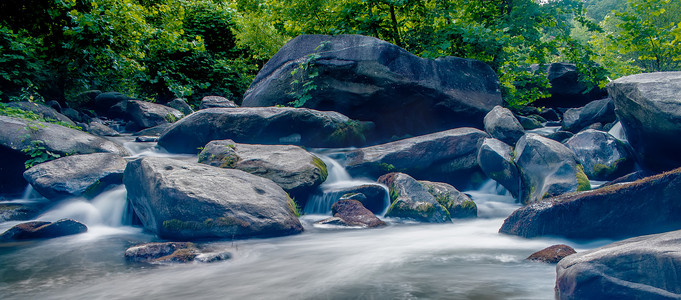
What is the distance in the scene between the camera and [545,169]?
6875mm

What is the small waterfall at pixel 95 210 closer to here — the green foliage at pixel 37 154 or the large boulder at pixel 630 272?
the green foliage at pixel 37 154

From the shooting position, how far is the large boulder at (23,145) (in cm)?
768

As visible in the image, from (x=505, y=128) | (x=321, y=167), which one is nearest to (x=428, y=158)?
(x=505, y=128)

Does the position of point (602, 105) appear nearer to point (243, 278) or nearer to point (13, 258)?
point (243, 278)

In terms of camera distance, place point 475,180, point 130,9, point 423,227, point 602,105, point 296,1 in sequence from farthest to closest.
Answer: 1. point 296,1
2. point 130,9
3. point 602,105
4. point 475,180
5. point 423,227

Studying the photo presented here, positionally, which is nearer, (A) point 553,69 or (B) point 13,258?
(B) point 13,258

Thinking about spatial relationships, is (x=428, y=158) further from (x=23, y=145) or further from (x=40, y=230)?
(x=23, y=145)

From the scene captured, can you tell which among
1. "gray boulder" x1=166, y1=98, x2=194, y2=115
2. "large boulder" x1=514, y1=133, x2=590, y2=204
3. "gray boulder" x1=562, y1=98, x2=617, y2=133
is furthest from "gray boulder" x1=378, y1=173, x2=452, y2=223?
"gray boulder" x1=166, y1=98, x2=194, y2=115

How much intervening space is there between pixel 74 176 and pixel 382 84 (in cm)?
648

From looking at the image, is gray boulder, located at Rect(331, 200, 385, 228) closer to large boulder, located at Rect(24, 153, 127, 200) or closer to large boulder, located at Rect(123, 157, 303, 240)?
large boulder, located at Rect(123, 157, 303, 240)

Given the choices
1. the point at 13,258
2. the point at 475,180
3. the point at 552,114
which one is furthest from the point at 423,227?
the point at 552,114

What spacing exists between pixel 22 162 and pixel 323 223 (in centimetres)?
559

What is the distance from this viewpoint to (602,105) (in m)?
11.2

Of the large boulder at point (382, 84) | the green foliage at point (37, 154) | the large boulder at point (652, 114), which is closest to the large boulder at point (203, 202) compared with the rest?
the green foliage at point (37, 154)
